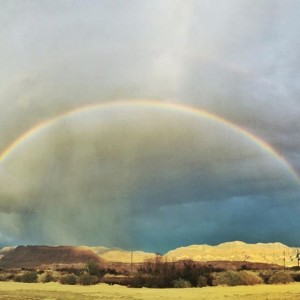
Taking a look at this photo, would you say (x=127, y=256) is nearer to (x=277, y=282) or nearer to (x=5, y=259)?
(x=5, y=259)

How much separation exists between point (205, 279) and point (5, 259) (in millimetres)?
90696

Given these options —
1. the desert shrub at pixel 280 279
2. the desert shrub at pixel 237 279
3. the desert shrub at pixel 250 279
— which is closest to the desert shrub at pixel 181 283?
the desert shrub at pixel 237 279

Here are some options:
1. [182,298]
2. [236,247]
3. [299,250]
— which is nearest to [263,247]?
[236,247]

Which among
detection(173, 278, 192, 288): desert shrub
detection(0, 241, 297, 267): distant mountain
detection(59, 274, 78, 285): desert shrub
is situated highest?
detection(0, 241, 297, 267): distant mountain

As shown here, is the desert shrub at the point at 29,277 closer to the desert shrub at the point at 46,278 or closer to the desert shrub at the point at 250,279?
the desert shrub at the point at 46,278

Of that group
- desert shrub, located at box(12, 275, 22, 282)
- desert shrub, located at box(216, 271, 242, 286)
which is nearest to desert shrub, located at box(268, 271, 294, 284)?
desert shrub, located at box(216, 271, 242, 286)

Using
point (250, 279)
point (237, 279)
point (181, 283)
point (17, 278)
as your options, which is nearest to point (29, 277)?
point (17, 278)

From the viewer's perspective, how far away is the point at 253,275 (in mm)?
74688

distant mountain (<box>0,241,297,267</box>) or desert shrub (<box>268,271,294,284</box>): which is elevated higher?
distant mountain (<box>0,241,297,267</box>)

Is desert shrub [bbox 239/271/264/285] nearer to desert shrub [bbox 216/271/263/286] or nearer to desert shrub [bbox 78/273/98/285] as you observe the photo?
desert shrub [bbox 216/271/263/286]

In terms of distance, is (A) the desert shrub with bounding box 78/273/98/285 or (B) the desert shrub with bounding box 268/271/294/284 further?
(A) the desert shrub with bounding box 78/273/98/285

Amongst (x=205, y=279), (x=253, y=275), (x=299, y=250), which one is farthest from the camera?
(x=299, y=250)

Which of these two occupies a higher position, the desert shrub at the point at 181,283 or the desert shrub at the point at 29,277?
the desert shrub at the point at 29,277

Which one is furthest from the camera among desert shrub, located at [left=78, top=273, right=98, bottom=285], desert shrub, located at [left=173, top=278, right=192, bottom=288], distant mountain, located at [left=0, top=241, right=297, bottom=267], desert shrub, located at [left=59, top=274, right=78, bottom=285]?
distant mountain, located at [left=0, top=241, right=297, bottom=267]
